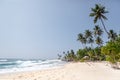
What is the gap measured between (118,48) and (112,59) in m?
3.10

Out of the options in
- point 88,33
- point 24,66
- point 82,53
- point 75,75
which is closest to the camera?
point 75,75

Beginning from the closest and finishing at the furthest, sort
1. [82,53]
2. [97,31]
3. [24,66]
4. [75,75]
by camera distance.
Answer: [75,75] < [24,66] < [97,31] < [82,53]

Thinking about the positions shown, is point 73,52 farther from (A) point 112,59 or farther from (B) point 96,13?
(A) point 112,59

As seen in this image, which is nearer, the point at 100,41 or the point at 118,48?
the point at 118,48

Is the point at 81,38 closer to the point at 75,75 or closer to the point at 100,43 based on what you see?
the point at 100,43

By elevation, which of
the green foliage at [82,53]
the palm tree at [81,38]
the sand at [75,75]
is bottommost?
the sand at [75,75]

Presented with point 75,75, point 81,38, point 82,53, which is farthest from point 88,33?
point 75,75

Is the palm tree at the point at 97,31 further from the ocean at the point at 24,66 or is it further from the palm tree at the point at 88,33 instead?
the ocean at the point at 24,66

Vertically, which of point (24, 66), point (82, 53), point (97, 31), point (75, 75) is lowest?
point (75, 75)

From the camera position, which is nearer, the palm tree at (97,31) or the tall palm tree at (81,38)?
the palm tree at (97,31)

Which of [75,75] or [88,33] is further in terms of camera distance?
[88,33]

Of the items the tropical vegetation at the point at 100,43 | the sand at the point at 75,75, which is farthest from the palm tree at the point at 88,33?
the sand at the point at 75,75

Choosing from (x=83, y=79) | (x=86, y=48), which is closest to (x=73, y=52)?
(x=86, y=48)

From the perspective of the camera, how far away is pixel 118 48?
117 ft
